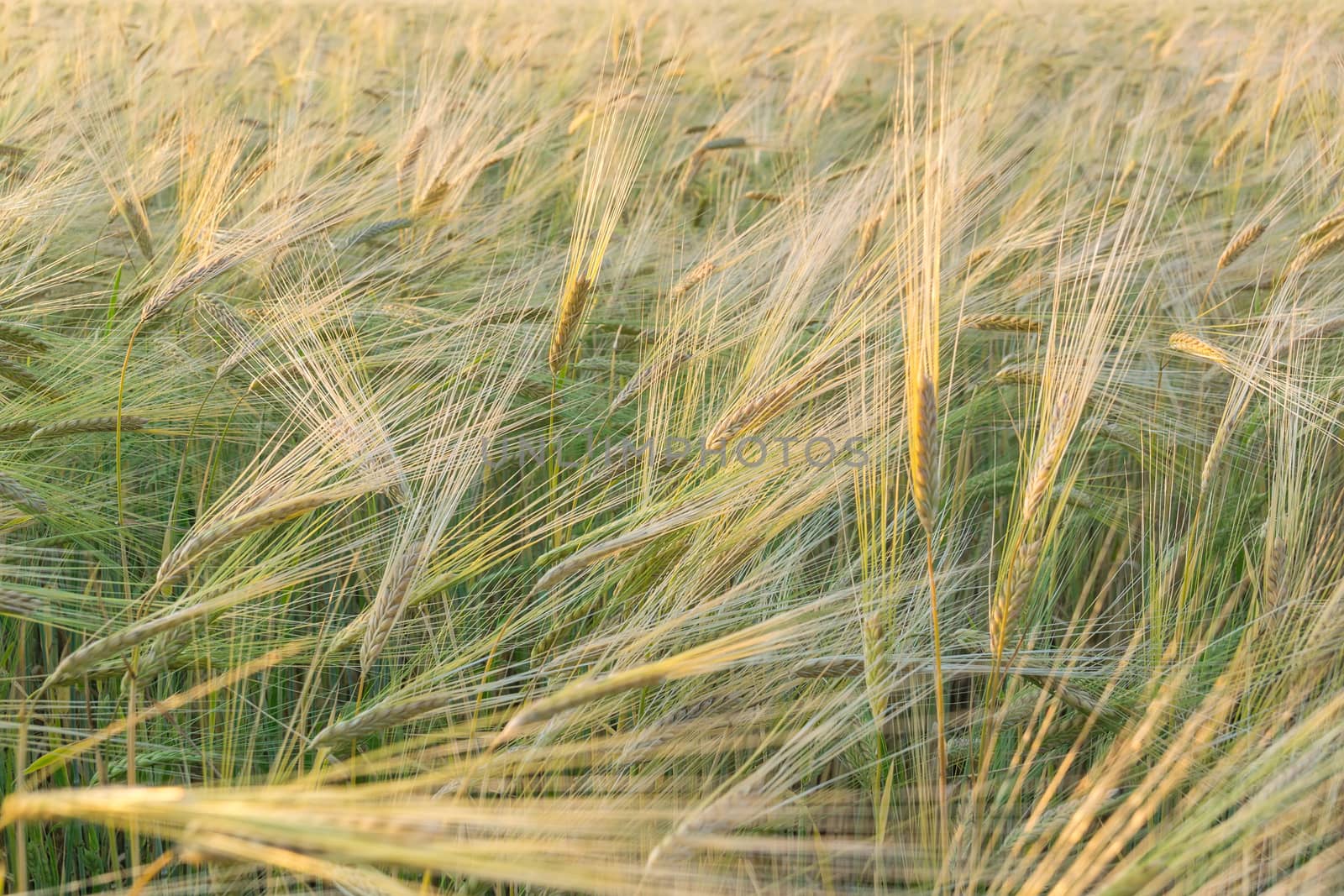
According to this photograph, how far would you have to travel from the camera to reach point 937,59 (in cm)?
490

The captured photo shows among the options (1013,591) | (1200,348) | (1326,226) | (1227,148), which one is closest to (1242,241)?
(1326,226)

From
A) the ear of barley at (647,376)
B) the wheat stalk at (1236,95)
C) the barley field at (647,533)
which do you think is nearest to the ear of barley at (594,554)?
A: the barley field at (647,533)

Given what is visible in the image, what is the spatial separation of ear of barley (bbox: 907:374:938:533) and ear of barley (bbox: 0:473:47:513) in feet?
2.96

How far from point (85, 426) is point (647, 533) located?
76 cm

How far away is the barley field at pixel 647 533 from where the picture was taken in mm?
837

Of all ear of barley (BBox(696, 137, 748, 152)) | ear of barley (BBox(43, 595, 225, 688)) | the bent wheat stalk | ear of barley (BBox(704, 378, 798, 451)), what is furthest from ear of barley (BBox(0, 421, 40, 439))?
ear of barley (BBox(696, 137, 748, 152))

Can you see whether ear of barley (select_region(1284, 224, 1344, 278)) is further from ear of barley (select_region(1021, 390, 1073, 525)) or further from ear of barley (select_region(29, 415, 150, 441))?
ear of barley (select_region(29, 415, 150, 441))

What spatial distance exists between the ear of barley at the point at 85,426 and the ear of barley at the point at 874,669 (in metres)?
0.96

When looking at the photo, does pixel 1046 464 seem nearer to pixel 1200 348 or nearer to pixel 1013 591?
pixel 1013 591

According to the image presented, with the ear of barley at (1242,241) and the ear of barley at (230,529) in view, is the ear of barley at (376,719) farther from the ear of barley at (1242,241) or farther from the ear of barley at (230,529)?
the ear of barley at (1242,241)

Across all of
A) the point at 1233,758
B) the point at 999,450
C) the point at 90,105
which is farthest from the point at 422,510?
the point at 90,105

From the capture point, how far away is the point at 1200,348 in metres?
1.36

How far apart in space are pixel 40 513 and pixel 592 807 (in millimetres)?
712

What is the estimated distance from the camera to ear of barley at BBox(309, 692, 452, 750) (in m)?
0.86
